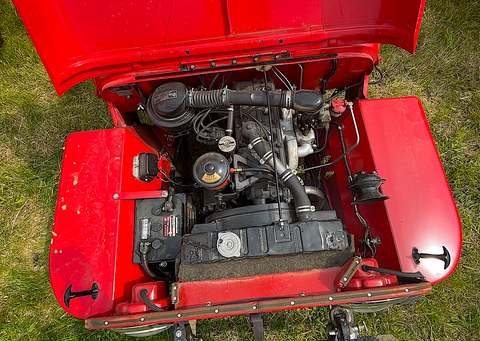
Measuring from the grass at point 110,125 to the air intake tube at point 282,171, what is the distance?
4.23 ft

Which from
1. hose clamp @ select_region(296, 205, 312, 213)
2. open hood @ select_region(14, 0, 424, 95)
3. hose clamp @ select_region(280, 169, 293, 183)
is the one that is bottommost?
hose clamp @ select_region(296, 205, 312, 213)

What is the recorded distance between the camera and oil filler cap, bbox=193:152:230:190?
1.52m

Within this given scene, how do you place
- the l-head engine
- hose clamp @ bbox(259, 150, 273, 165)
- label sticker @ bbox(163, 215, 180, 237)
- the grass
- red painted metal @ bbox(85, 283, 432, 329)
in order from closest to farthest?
red painted metal @ bbox(85, 283, 432, 329) → the l-head engine → hose clamp @ bbox(259, 150, 273, 165) → label sticker @ bbox(163, 215, 180, 237) → the grass

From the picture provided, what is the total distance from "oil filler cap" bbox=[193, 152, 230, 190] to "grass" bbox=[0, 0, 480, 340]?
4.86 ft

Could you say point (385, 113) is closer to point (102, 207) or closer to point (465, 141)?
point (465, 141)

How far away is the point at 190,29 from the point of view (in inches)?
61.5

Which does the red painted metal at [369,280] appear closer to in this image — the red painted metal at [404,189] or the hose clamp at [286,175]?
the red painted metal at [404,189]

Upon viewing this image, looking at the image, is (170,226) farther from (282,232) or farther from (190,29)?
(190,29)

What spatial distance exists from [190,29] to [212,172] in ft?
2.68

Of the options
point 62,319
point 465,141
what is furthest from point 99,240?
point 465,141

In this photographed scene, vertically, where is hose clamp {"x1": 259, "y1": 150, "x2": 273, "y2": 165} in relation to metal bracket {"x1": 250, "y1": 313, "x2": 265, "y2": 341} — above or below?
above

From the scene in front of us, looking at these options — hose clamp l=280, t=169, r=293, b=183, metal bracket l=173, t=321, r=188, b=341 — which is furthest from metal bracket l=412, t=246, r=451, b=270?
metal bracket l=173, t=321, r=188, b=341

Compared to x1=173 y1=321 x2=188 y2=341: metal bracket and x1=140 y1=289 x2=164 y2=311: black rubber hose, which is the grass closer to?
x1=173 y1=321 x2=188 y2=341: metal bracket

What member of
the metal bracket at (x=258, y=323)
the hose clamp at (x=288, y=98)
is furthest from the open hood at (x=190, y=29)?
the metal bracket at (x=258, y=323)
